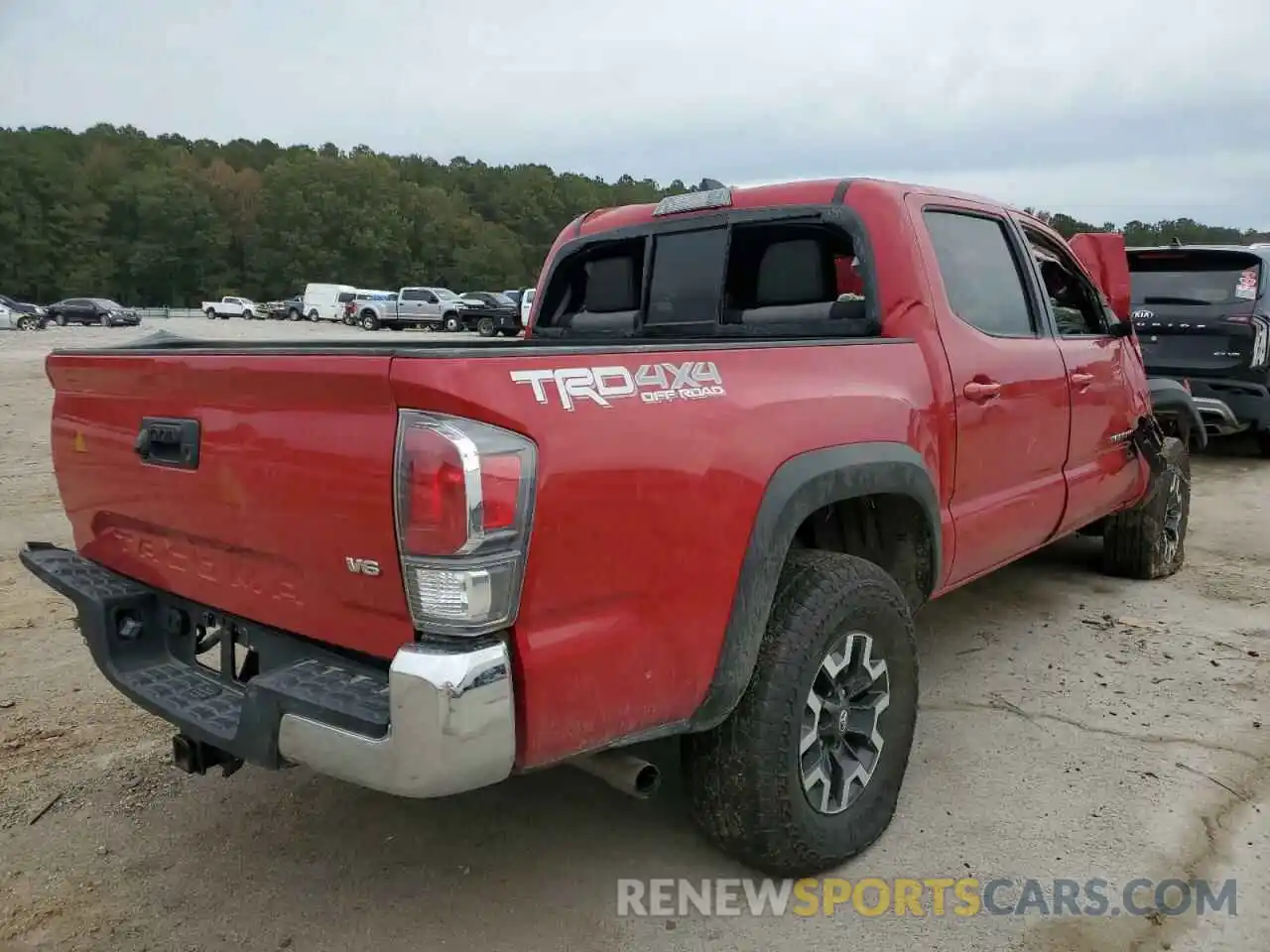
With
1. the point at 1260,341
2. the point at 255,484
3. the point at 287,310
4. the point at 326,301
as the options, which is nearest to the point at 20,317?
the point at 326,301

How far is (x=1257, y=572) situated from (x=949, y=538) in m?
3.52

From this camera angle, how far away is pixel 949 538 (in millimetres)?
3316

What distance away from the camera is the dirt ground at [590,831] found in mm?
2508

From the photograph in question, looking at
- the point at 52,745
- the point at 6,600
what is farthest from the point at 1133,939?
the point at 6,600

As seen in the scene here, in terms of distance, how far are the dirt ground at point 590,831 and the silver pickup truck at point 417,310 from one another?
4004 cm

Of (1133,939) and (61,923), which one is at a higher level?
(1133,939)

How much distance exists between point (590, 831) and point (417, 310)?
42.7 m

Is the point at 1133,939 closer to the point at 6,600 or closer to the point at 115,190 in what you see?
the point at 6,600

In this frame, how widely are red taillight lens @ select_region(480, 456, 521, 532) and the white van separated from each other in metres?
51.1

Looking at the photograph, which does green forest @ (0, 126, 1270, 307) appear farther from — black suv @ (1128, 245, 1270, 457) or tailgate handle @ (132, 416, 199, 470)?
tailgate handle @ (132, 416, 199, 470)

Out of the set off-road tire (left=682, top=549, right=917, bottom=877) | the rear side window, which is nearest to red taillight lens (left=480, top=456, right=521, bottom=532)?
off-road tire (left=682, top=549, right=917, bottom=877)

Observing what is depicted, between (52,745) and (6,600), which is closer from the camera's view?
(52,745)

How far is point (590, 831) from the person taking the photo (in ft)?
9.82

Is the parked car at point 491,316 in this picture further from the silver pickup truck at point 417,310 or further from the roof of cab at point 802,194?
the roof of cab at point 802,194
